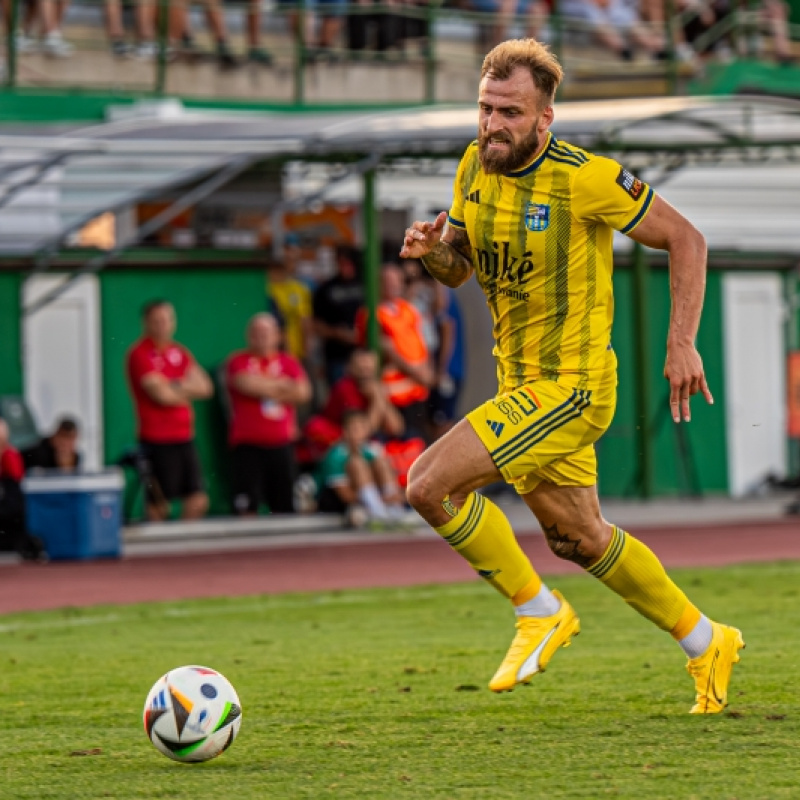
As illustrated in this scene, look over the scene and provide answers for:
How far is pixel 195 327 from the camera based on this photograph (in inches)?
689

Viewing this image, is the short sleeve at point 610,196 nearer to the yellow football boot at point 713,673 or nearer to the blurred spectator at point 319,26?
the yellow football boot at point 713,673

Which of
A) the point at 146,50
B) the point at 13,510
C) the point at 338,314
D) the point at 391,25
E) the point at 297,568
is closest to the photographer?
the point at 297,568

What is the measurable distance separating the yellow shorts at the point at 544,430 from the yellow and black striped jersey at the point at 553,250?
75mm

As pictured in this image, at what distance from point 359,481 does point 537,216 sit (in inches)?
386

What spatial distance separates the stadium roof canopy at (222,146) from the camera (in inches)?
638

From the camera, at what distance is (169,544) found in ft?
51.4

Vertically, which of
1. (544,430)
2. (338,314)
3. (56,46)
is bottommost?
(338,314)

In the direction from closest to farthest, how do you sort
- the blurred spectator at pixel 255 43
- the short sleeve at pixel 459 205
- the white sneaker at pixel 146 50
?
the short sleeve at pixel 459 205, the white sneaker at pixel 146 50, the blurred spectator at pixel 255 43

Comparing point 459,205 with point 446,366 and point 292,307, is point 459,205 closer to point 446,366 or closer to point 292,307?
point 292,307

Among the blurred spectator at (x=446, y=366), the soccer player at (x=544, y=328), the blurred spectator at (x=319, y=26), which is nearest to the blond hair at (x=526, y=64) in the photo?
the soccer player at (x=544, y=328)

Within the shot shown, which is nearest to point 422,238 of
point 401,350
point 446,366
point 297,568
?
point 297,568

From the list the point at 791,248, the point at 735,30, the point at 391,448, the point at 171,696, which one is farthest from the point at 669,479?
the point at 171,696

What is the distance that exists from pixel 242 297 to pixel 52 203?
1997 mm

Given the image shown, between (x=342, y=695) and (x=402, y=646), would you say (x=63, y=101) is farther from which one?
(x=342, y=695)
